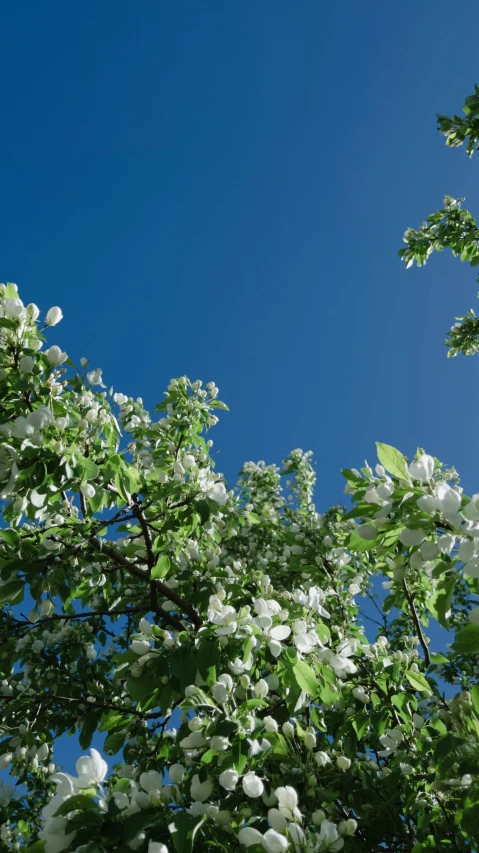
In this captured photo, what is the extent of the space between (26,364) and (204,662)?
4.19ft

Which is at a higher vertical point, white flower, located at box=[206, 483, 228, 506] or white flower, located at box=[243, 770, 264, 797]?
white flower, located at box=[206, 483, 228, 506]

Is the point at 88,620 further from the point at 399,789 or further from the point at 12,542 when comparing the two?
the point at 399,789

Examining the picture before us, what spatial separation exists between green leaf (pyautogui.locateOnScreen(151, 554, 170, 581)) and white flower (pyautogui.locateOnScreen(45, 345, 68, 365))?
106cm

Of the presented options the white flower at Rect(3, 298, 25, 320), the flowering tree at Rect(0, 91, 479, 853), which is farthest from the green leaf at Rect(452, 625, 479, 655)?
the white flower at Rect(3, 298, 25, 320)

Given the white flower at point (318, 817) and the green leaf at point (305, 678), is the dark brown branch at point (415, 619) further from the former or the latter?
the white flower at point (318, 817)

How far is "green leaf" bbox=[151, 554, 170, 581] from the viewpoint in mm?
2771

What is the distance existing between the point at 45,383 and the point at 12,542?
716 mm

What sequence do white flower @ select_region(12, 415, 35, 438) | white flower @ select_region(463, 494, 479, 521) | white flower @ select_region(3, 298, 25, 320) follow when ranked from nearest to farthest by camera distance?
white flower @ select_region(463, 494, 479, 521)
white flower @ select_region(12, 415, 35, 438)
white flower @ select_region(3, 298, 25, 320)

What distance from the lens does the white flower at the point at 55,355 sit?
2340 mm

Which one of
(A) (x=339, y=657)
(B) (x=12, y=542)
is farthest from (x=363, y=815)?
(B) (x=12, y=542)

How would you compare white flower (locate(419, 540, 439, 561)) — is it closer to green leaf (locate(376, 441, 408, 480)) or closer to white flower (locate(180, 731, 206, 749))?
green leaf (locate(376, 441, 408, 480))

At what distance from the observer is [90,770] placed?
1.67 m

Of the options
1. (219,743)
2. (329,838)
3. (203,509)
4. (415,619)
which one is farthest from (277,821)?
(415,619)

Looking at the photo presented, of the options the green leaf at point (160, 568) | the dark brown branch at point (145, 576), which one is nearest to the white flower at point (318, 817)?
the dark brown branch at point (145, 576)
